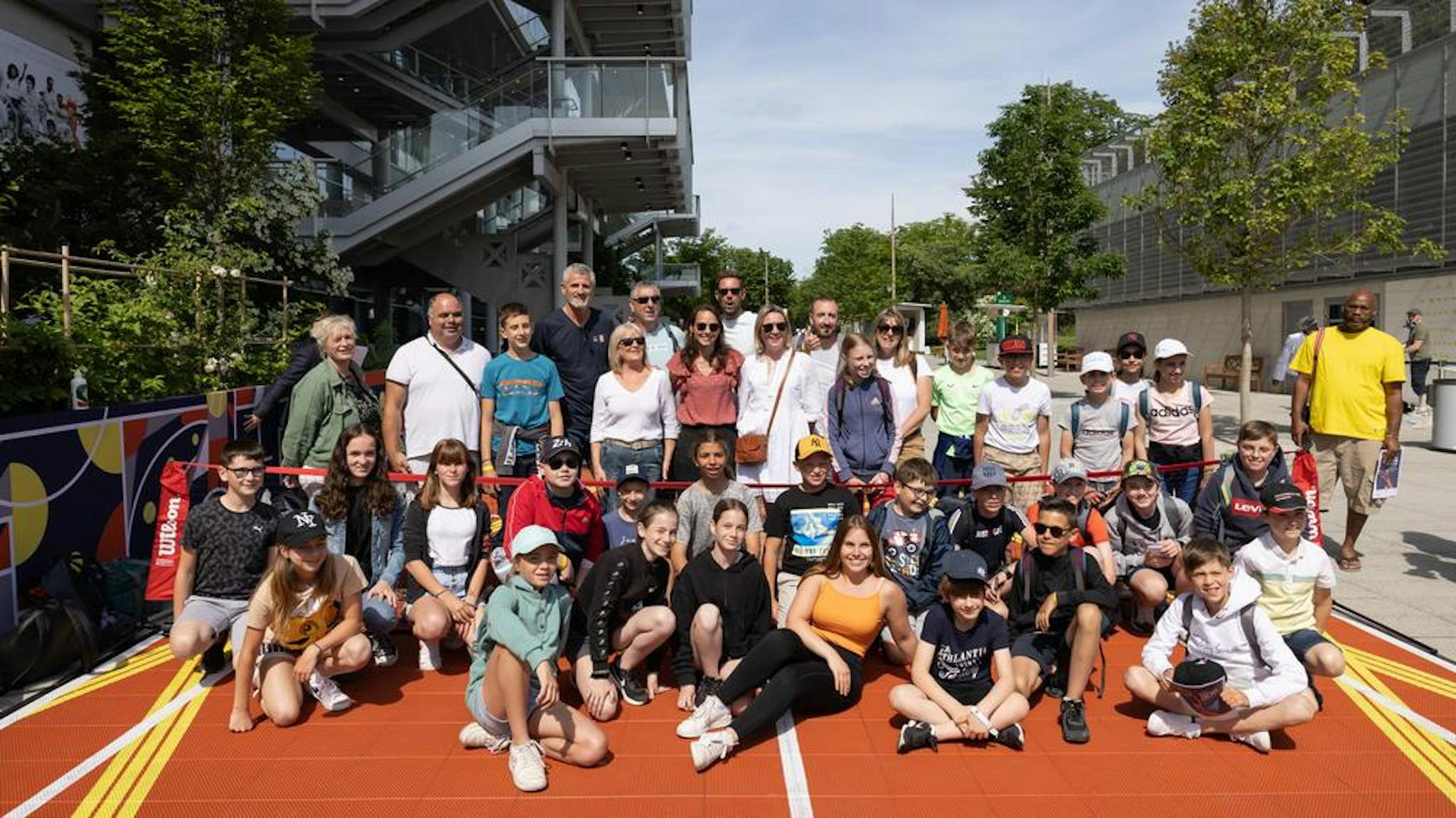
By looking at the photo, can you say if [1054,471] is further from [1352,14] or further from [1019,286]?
[1019,286]

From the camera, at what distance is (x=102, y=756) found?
14.1ft

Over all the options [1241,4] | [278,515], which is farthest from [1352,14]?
[278,515]

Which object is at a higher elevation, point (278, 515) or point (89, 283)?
point (89, 283)

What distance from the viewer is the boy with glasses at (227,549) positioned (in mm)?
5105

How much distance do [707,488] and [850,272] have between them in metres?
62.8

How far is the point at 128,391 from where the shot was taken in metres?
8.02

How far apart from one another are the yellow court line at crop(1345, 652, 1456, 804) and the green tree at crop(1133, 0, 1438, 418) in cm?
1092

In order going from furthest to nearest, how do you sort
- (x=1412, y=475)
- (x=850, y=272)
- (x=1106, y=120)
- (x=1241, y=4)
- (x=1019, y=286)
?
(x=850, y=272) → (x=1106, y=120) → (x=1019, y=286) → (x=1241, y=4) → (x=1412, y=475)

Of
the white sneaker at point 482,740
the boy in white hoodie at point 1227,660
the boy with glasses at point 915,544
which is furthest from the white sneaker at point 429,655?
the boy in white hoodie at point 1227,660

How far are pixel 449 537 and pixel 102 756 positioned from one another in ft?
6.15

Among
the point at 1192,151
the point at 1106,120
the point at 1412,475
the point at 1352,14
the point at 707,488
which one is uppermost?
the point at 1106,120

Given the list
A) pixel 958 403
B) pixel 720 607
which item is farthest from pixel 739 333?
pixel 720 607

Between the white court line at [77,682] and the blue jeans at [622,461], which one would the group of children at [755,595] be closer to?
the blue jeans at [622,461]

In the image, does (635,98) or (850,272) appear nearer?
(635,98)
